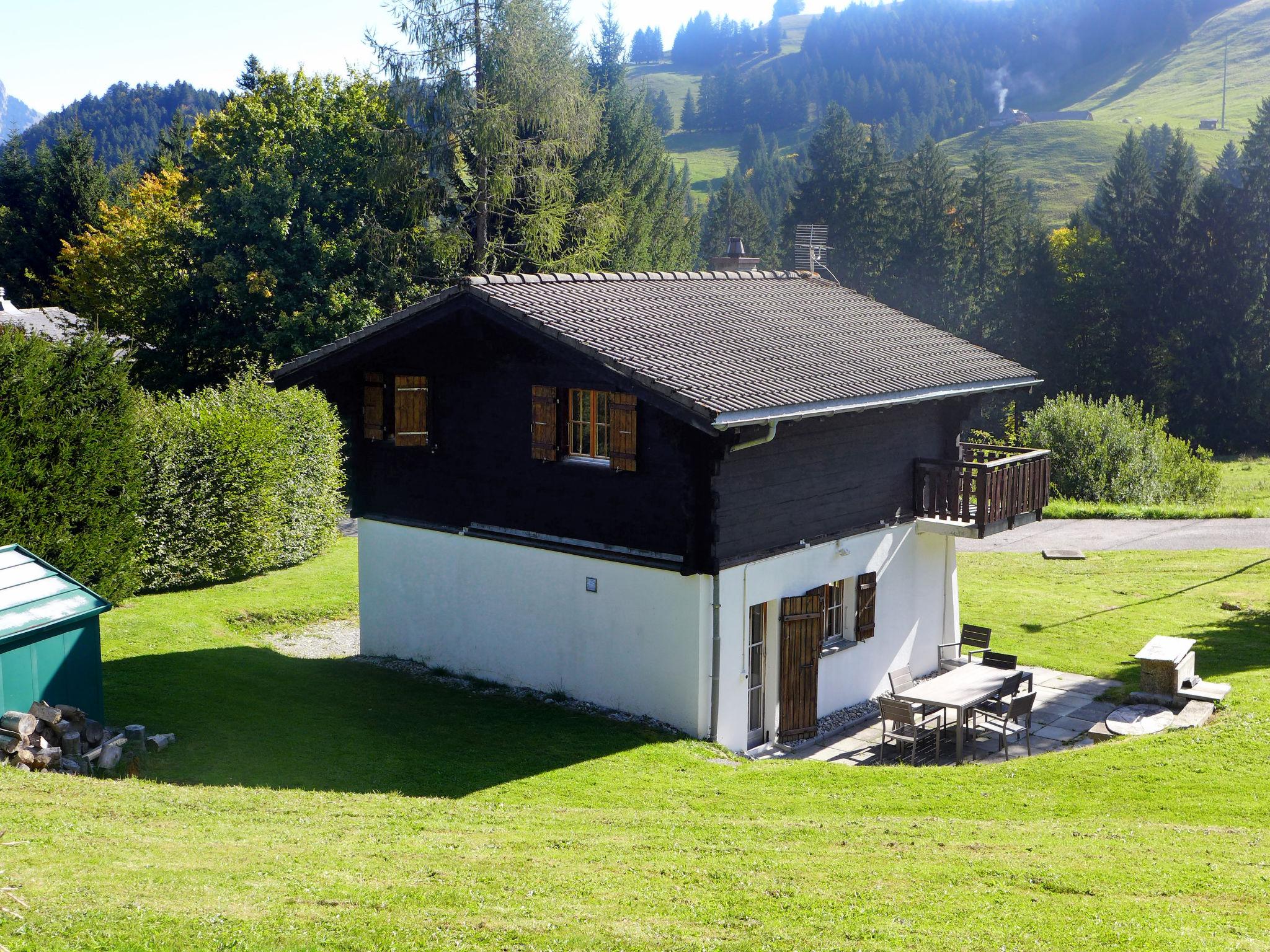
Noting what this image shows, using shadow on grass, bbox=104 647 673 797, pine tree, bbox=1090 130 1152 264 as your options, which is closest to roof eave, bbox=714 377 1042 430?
shadow on grass, bbox=104 647 673 797

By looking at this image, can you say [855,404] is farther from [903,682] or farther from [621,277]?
[621,277]

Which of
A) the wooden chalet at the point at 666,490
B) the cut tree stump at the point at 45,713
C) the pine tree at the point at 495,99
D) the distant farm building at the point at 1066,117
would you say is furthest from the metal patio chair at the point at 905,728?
the distant farm building at the point at 1066,117

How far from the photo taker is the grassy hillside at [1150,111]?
414ft

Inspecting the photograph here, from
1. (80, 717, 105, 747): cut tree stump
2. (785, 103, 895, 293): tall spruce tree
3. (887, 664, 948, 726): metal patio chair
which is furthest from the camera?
(785, 103, 895, 293): tall spruce tree

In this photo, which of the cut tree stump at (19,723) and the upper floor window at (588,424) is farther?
the upper floor window at (588,424)

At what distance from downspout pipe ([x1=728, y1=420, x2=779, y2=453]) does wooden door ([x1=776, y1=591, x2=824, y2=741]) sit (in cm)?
231

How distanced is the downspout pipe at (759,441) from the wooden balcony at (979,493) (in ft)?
14.2

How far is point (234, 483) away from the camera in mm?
21641

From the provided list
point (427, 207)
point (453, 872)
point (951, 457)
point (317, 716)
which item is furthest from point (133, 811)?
point (427, 207)

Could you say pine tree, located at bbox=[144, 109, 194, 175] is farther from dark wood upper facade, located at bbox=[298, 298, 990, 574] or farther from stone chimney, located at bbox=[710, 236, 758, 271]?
dark wood upper facade, located at bbox=[298, 298, 990, 574]

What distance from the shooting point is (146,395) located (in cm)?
2206

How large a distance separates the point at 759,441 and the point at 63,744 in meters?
8.35

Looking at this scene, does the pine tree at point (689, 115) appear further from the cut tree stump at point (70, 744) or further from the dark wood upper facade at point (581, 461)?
the cut tree stump at point (70, 744)

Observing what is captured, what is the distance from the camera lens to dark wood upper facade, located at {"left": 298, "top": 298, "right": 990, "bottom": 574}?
13.9 metres
